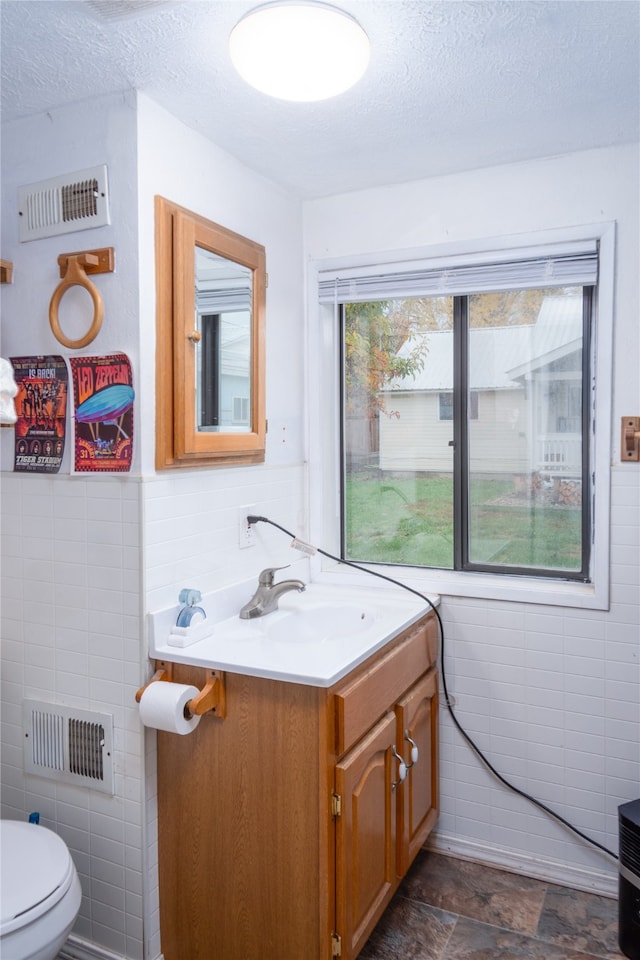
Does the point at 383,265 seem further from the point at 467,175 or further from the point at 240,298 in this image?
the point at 240,298

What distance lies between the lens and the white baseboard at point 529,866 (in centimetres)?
215

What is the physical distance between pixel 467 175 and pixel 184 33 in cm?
115

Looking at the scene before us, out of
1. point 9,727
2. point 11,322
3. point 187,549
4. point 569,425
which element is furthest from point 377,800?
point 11,322

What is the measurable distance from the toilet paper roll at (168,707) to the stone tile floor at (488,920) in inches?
35.0

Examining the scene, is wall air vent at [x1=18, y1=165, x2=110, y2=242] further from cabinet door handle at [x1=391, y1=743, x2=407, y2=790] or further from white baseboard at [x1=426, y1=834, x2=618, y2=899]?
white baseboard at [x1=426, y1=834, x2=618, y2=899]

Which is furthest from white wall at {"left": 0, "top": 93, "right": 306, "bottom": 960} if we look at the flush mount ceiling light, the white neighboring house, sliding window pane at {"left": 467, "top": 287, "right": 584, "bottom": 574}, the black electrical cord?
sliding window pane at {"left": 467, "top": 287, "right": 584, "bottom": 574}

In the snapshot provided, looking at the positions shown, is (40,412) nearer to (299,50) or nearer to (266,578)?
(266,578)

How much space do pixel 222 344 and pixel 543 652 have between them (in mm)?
→ 1451

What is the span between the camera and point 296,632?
2.17 meters

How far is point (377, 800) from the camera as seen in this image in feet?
6.05

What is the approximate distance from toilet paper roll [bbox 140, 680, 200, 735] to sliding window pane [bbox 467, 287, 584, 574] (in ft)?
4.03

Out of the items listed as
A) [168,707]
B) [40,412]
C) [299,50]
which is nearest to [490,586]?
[168,707]

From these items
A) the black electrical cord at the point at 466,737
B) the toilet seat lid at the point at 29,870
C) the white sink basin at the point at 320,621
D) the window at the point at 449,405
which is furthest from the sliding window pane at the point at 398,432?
the toilet seat lid at the point at 29,870

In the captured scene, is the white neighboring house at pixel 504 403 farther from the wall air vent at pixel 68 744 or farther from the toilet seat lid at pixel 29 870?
the toilet seat lid at pixel 29 870
